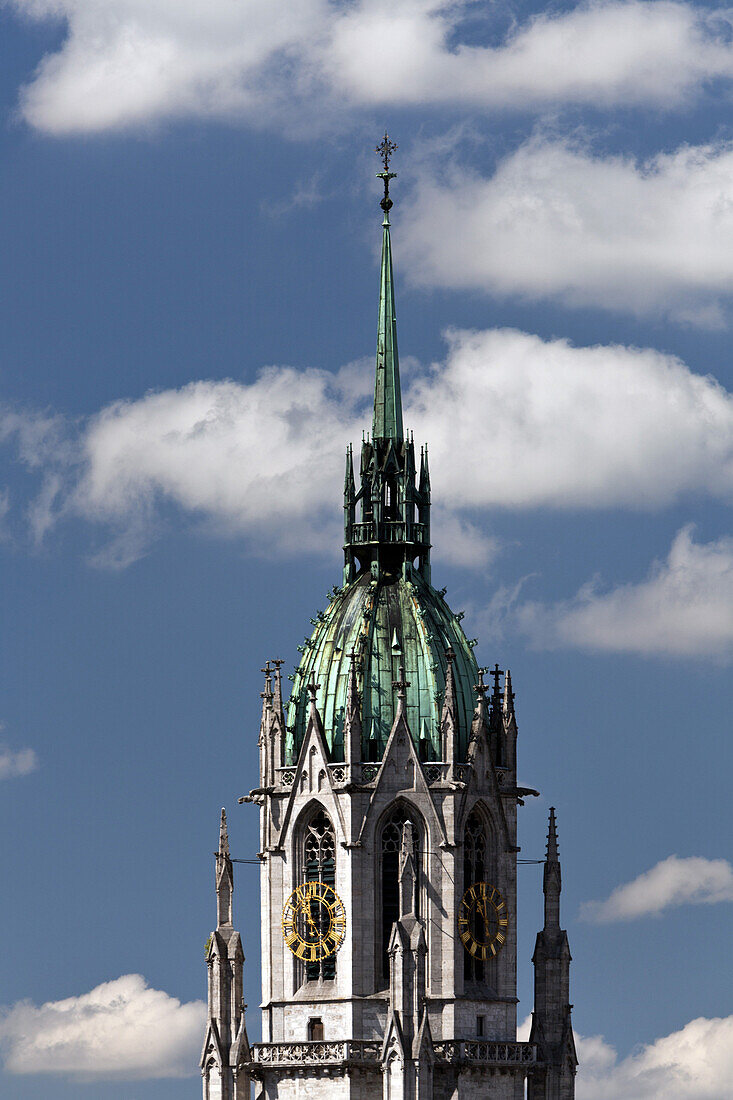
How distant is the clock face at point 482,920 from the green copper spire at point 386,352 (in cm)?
2105

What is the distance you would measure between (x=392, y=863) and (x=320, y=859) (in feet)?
10.7

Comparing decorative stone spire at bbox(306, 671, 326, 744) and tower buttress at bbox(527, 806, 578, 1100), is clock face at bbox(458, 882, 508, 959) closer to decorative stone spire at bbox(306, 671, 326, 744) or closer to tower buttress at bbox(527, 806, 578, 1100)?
tower buttress at bbox(527, 806, 578, 1100)

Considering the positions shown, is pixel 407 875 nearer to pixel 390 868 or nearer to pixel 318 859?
pixel 390 868

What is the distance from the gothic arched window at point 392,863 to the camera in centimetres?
16962

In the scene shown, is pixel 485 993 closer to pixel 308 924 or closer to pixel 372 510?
pixel 308 924

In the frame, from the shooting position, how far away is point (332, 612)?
174250 mm

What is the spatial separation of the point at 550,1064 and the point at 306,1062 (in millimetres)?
11447

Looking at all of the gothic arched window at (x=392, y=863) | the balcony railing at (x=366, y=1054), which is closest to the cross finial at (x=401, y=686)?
the gothic arched window at (x=392, y=863)

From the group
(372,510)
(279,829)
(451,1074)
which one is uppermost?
(372,510)

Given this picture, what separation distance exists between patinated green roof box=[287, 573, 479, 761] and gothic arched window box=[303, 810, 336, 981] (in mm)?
3177

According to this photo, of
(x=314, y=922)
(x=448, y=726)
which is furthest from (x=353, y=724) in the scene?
(x=314, y=922)

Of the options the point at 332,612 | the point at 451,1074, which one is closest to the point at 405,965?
the point at 451,1074

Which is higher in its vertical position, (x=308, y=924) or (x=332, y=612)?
(x=332, y=612)

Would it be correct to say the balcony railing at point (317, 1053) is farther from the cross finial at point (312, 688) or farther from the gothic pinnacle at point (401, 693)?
the cross finial at point (312, 688)
